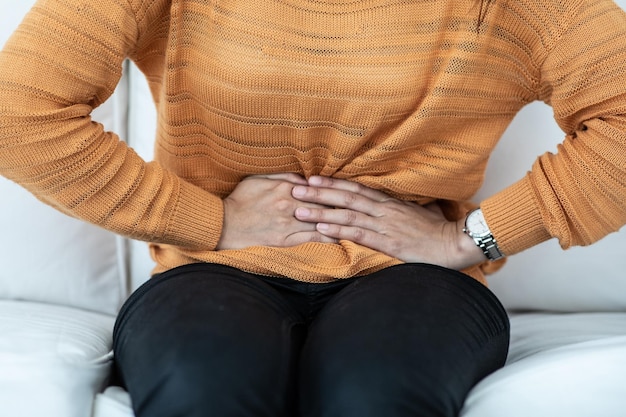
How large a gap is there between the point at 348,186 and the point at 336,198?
0.10 ft

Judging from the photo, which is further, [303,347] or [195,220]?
[195,220]

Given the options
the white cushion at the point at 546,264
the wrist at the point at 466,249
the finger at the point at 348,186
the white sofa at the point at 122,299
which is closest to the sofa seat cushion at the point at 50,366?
the white sofa at the point at 122,299

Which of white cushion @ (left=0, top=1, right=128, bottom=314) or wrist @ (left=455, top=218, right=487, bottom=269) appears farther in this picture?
white cushion @ (left=0, top=1, right=128, bottom=314)

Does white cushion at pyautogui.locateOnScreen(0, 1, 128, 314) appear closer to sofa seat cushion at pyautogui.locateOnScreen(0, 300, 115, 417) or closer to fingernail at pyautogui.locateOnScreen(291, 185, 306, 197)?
sofa seat cushion at pyautogui.locateOnScreen(0, 300, 115, 417)

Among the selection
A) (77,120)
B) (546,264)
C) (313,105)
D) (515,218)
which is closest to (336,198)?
(313,105)

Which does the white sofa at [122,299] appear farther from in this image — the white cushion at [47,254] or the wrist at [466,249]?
the wrist at [466,249]

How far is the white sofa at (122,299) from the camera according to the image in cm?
85

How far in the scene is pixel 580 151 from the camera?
3.54ft

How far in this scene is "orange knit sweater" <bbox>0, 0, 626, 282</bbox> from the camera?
924 mm

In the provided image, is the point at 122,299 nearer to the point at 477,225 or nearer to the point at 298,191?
the point at 298,191

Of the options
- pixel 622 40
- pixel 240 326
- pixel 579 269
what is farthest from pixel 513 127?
pixel 240 326

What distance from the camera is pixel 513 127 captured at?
1423 mm

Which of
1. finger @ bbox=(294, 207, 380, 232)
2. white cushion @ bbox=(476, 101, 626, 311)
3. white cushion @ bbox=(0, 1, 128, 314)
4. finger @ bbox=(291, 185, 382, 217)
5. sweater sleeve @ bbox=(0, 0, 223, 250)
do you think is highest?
sweater sleeve @ bbox=(0, 0, 223, 250)

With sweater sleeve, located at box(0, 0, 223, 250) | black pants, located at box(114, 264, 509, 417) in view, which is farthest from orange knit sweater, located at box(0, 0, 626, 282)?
black pants, located at box(114, 264, 509, 417)
